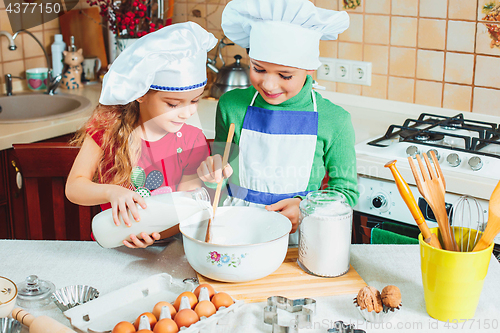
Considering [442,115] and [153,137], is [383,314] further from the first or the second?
[442,115]

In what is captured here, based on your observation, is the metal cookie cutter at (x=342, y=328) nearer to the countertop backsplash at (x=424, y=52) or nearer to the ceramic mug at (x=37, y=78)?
the countertop backsplash at (x=424, y=52)

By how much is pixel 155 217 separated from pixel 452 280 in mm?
489

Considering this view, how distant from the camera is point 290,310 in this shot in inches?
31.1

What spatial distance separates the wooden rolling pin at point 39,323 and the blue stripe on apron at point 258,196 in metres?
0.54

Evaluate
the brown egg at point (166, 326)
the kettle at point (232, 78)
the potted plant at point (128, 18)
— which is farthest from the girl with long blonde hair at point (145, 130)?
the potted plant at point (128, 18)

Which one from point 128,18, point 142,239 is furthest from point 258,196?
point 128,18

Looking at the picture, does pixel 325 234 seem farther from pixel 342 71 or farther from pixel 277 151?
pixel 342 71

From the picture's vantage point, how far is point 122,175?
1039 mm

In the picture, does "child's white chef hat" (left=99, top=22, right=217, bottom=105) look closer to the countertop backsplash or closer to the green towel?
the green towel

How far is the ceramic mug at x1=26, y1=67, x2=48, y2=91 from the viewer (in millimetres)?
2178

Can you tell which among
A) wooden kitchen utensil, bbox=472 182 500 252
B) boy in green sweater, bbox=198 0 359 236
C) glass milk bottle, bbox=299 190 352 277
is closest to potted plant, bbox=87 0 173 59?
boy in green sweater, bbox=198 0 359 236

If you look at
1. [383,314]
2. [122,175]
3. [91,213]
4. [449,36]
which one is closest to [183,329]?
[383,314]

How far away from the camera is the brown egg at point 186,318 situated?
0.72 m

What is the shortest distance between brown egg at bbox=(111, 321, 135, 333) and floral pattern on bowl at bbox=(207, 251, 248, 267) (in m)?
0.18
